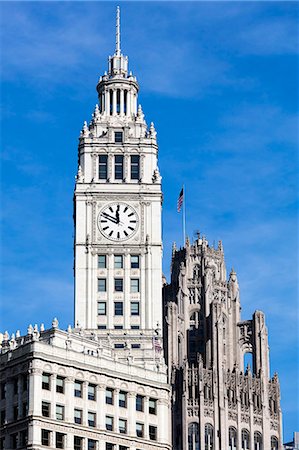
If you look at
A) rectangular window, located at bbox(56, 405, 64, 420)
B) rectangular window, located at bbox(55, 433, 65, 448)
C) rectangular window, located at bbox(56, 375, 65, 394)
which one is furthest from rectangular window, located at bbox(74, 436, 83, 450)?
rectangular window, located at bbox(56, 375, 65, 394)

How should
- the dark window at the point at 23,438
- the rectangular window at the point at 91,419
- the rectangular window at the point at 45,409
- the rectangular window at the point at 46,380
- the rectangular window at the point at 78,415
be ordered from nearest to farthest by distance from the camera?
the dark window at the point at 23,438 < the rectangular window at the point at 45,409 < the rectangular window at the point at 46,380 < the rectangular window at the point at 78,415 < the rectangular window at the point at 91,419

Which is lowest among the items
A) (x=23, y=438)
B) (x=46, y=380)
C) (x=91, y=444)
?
(x=23, y=438)

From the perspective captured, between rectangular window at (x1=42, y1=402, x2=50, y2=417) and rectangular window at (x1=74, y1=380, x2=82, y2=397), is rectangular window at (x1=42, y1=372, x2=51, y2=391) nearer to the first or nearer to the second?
rectangular window at (x1=42, y1=402, x2=50, y2=417)

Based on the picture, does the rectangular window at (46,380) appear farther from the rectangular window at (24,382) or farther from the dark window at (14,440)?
the dark window at (14,440)

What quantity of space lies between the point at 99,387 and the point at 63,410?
720cm

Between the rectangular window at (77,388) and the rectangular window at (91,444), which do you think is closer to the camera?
the rectangular window at (91,444)

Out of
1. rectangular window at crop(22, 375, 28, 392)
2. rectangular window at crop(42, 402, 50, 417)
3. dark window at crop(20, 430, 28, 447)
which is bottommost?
dark window at crop(20, 430, 28, 447)

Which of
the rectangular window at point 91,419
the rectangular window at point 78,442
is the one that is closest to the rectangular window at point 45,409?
the rectangular window at point 78,442

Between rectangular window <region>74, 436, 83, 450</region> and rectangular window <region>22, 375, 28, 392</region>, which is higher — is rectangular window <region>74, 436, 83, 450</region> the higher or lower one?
the lower one

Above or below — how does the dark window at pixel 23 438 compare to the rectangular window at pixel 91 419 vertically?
below

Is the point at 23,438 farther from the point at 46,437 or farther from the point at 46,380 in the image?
the point at 46,380

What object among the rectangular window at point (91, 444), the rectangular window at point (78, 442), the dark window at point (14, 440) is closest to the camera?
the dark window at point (14, 440)

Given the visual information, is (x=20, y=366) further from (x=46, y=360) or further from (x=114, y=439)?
(x=114, y=439)

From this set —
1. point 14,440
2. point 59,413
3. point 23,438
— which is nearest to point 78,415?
point 59,413
